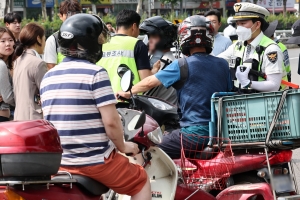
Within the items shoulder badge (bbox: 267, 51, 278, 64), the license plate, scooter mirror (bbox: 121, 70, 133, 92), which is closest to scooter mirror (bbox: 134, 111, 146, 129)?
scooter mirror (bbox: 121, 70, 133, 92)

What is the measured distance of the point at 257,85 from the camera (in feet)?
19.7

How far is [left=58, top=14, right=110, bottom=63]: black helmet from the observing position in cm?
421

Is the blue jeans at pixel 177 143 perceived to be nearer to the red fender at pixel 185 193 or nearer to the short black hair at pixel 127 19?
the red fender at pixel 185 193

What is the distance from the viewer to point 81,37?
13.8 feet

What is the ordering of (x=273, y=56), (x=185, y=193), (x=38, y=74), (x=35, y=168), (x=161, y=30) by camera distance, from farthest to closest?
(x=161, y=30)
(x=38, y=74)
(x=273, y=56)
(x=185, y=193)
(x=35, y=168)

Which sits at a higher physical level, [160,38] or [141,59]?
[160,38]

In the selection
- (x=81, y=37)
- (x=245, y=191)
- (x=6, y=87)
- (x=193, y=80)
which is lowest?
(x=245, y=191)

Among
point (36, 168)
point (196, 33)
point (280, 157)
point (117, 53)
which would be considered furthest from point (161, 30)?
point (36, 168)

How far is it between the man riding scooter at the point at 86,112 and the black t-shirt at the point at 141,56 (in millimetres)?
2439

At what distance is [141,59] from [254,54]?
1.13m

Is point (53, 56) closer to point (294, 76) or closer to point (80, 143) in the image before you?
point (80, 143)

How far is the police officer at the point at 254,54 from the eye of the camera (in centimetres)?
603

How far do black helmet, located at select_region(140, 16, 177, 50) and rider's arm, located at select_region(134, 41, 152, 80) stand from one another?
0.35 meters

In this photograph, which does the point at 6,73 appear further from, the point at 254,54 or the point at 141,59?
the point at 254,54
